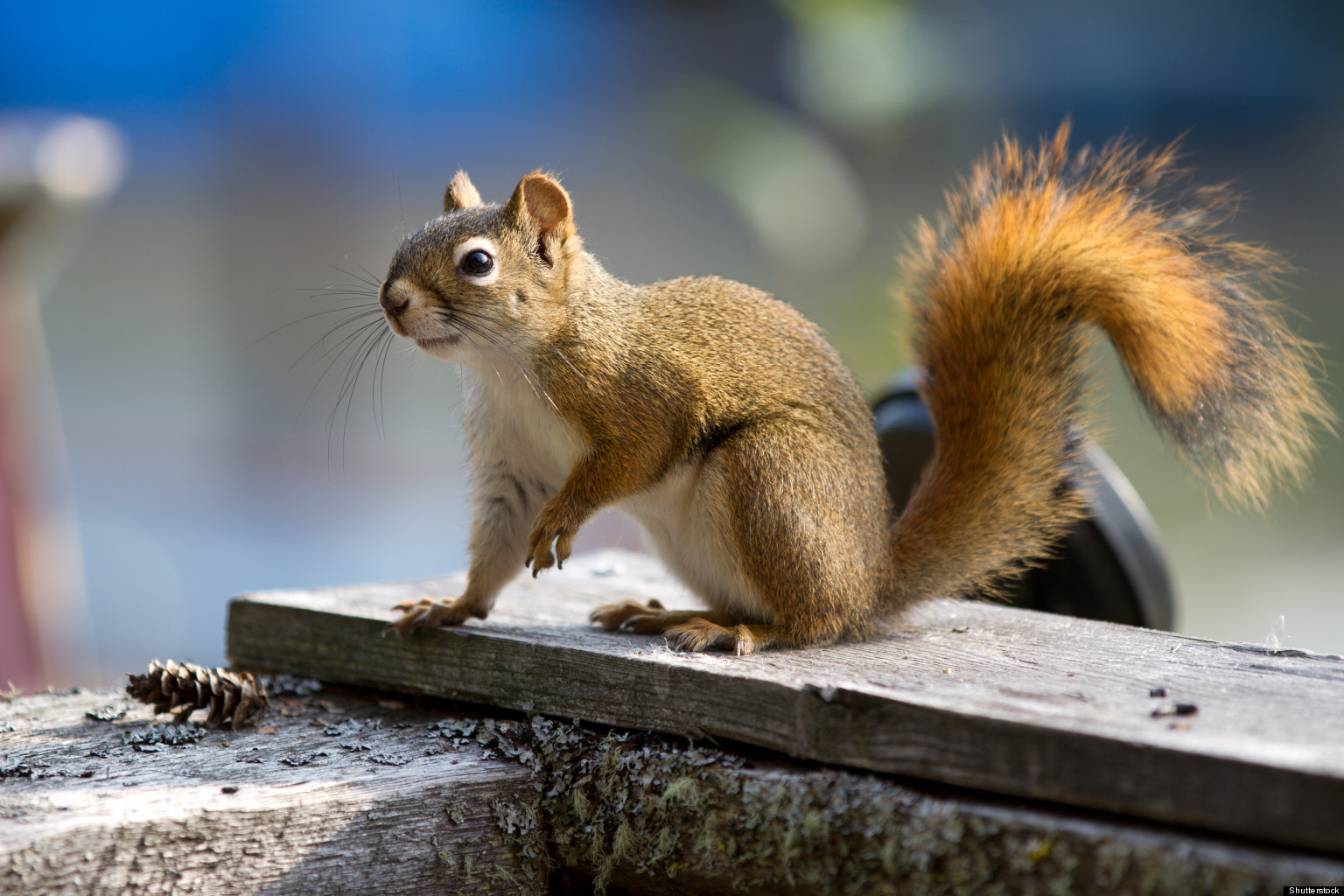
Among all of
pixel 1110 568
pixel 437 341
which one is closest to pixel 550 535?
pixel 437 341

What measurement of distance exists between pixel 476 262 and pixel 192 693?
0.58 metres

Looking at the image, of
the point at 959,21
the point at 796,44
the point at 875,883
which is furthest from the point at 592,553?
the point at 959,21

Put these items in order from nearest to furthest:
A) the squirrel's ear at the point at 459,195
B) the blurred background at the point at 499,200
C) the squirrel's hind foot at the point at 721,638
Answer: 1. the squirrel's hind foot at the point at 721,638
2. the squirrel's ear at the point at 459,195
3. the blurred background at the point at 499,200

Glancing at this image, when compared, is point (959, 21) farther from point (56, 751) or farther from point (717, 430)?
point (56, 751)

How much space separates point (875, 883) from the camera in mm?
884

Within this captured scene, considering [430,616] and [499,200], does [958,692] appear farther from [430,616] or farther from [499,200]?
[499,200]

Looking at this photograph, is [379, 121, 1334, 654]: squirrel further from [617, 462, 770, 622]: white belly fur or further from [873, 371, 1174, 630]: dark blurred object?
[873, 371, 1174, 630]: dark blurred object

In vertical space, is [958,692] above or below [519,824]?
above

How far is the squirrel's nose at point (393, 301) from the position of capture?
132 centimetres

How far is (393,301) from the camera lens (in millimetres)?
1322

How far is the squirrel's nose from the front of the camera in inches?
51.9

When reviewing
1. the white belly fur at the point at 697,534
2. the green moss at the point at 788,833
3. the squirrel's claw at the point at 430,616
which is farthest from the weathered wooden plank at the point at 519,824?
the white belly fur at the point at 697,534

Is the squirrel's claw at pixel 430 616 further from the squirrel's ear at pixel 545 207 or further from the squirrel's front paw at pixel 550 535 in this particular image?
the squirrel's ear at pixel 545 207

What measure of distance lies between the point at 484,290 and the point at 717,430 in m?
0.33
